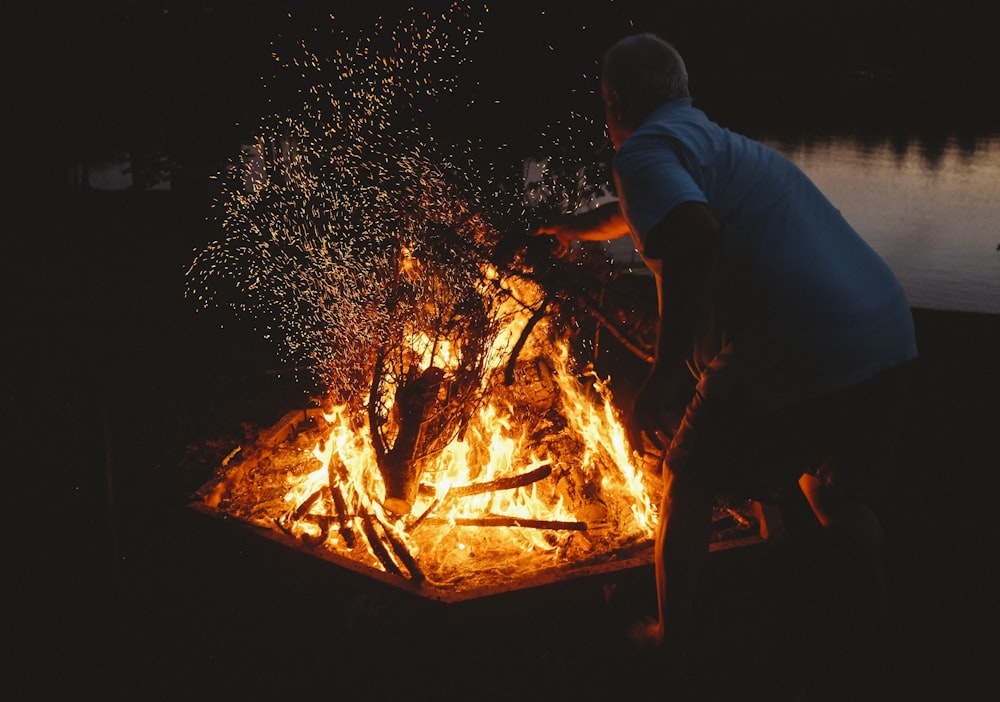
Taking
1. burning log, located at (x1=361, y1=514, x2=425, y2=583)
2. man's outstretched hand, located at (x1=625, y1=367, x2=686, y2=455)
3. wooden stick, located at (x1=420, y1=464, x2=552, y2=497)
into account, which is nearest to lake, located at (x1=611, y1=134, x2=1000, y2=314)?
wooden stick, located at (x1=420, y1=464, x2=552, y2=497)

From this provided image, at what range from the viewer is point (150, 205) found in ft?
59.9

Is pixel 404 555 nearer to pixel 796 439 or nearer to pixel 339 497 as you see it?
pixel 339 497

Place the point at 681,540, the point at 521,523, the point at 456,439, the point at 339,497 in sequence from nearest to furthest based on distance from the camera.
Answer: the point at 681,540 → the point at 521,523 → the point at 339,497 → the point at 456,439

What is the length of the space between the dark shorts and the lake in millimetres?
8215

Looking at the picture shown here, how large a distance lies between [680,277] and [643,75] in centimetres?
74

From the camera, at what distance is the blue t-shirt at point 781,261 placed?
2295 mm

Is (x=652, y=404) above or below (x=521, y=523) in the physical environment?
above

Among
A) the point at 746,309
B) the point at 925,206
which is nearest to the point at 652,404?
the point at 746,309

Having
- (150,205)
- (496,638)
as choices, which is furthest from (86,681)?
(150,205)

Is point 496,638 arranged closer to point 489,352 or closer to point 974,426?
point 489,352

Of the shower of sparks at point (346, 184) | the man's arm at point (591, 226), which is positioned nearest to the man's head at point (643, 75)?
the man's arm at point (591, 226)

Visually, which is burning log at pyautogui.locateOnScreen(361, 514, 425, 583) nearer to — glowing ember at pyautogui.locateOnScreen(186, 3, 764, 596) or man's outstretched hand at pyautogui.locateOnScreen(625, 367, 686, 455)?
glowing ember at pyautogui.locateOnScreen(186, 3, 764, 596)

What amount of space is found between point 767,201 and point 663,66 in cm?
59

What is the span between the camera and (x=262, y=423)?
5488 millimetres
